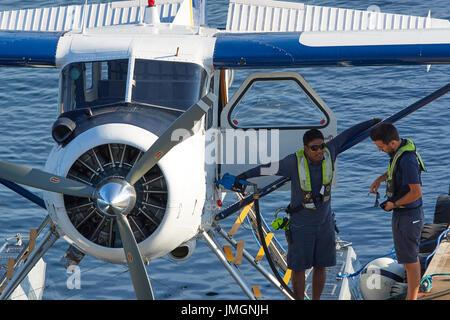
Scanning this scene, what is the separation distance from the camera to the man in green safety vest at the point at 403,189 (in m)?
8.12

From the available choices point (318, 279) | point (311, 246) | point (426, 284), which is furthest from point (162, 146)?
point (426, 284)

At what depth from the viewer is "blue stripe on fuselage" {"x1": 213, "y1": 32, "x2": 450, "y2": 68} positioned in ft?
31.9

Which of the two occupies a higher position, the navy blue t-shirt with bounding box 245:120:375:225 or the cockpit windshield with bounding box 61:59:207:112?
the cockpit windshield with bounding box 61:59:207:112

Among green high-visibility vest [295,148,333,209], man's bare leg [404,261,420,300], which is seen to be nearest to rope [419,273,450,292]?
man's bare leg [404,261,420,300]

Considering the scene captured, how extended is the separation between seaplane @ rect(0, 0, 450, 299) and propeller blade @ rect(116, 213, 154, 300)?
0.4 inches

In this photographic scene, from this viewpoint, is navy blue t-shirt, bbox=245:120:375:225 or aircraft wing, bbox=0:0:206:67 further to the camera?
aircraft wing, bbox=0:0:206:67

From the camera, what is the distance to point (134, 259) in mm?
8062

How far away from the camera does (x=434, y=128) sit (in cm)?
1786

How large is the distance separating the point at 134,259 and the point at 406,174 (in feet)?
8.60

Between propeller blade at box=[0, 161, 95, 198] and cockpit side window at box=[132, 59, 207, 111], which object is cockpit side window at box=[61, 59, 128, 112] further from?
propeller blade at box=[0, 161, 95, 198]

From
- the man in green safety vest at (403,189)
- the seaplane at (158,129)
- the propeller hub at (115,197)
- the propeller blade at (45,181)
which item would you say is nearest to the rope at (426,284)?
the man in green safety vest at (403,189)
